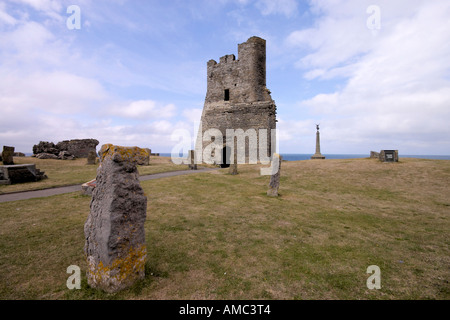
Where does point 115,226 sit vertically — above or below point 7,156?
below

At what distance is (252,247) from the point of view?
4457 millimetres

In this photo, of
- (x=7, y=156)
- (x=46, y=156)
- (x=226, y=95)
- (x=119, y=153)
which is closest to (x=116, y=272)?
(x=119, y=153)

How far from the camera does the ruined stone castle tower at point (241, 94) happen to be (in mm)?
23694

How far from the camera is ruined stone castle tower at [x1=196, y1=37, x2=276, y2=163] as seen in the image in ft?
77.7

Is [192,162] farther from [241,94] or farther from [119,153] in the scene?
[119,153]

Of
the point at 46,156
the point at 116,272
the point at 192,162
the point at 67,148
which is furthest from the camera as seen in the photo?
the point at 67,148

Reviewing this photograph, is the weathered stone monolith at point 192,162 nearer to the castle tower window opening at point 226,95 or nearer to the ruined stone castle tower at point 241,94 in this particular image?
the ruined stone castle tower at point 241,94

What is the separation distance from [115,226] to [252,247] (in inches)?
107

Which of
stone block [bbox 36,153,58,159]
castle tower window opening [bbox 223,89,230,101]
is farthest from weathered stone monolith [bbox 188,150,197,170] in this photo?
stone block [bbox 36,153,58,159]

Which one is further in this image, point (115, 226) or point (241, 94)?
point (241, 94)

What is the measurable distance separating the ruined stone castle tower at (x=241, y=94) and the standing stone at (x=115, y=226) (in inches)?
833

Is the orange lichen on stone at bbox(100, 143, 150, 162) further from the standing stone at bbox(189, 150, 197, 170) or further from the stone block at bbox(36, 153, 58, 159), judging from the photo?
the stone block at bbox(36, 153, 58, 159)

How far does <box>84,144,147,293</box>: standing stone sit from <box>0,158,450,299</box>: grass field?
0.73 ft
